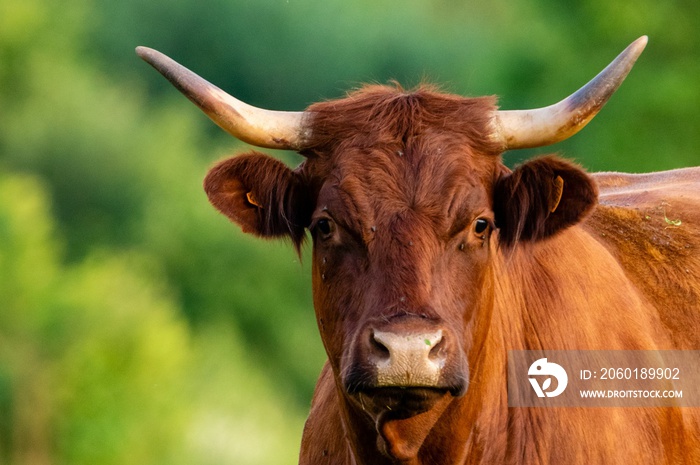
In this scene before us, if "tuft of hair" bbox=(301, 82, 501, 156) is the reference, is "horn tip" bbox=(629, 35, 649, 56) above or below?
above

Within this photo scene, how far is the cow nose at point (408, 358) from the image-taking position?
5641mm

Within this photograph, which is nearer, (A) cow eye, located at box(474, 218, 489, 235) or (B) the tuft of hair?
(A) cow eye, located at box(474, 218, 489, 235)

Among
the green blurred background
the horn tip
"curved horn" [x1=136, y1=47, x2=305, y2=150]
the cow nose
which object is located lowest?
the cow nose

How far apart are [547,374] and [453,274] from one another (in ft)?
2.86

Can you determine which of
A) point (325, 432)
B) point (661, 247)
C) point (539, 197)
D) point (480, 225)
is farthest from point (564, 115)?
point (325, 432)

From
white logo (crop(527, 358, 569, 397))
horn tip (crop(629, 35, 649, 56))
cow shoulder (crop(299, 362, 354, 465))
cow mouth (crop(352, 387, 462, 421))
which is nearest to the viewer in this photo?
cow mouth (crop(352, 387, 462, 421))

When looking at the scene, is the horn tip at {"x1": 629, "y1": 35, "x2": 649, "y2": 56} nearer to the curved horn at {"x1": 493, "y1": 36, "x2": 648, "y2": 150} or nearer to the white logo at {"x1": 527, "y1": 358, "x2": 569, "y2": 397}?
the curved horn at {"x1": 493, "y1": 36, "x2": 648, "y2": 150}

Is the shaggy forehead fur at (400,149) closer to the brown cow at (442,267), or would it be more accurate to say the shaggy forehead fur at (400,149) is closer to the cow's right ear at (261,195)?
the brown cow at (442,267)

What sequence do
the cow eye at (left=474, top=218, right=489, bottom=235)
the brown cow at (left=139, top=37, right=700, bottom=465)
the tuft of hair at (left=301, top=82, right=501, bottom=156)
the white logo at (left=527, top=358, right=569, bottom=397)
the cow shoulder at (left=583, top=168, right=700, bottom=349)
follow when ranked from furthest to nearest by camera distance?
the cow shoulder at (left=583, top=168, right=700, bottom=349)
the white logo at (left=527, top=358, right=569, bottom=397)
the tuft of hair at (left=301, top=82, right=501, bottom=156)
the cow eye at (left=474, top=218, right=489, bottom=235)
the brown cow at (left=139, top=37, right=700, bottom=465)

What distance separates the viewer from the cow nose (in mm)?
5641

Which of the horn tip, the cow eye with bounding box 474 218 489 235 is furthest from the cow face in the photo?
the horn tip

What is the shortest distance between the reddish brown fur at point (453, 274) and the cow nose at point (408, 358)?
80 mm

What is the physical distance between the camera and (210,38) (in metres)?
47.5

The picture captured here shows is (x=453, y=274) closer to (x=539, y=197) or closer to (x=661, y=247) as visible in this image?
(x=539, y=197)
